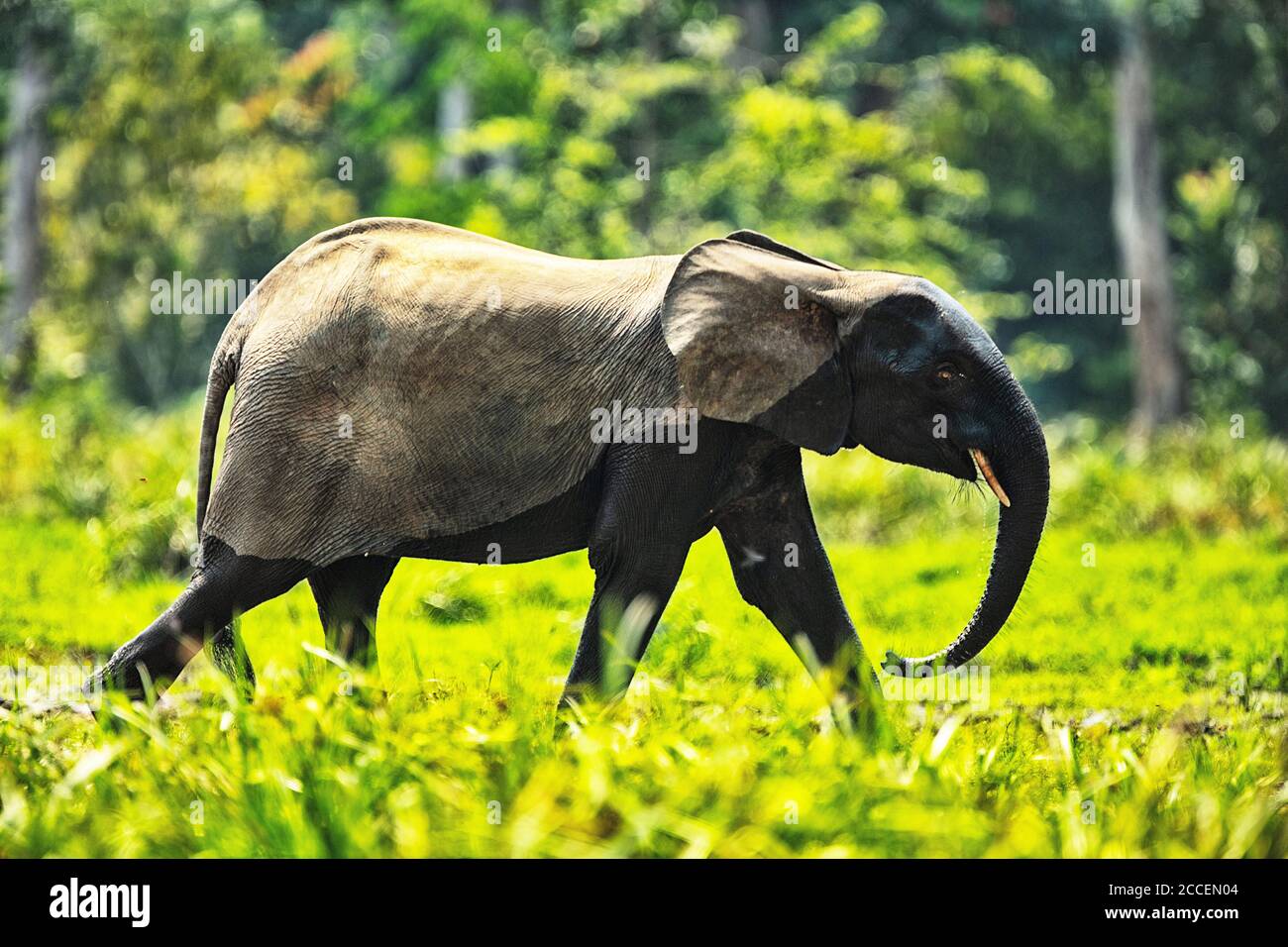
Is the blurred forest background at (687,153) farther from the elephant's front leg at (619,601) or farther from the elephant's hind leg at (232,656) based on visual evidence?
the elephant's front leg at (619,601)

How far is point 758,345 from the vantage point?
727cm

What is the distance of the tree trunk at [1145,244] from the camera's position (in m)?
28.0

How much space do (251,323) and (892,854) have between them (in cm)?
365

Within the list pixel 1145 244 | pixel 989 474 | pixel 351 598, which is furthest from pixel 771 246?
pixel 1145 244

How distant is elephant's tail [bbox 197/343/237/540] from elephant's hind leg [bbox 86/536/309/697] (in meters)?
0.45

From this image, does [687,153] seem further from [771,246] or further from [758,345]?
[758,345]

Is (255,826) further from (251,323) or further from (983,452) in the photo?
(983,452)

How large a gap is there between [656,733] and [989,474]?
1.85 m

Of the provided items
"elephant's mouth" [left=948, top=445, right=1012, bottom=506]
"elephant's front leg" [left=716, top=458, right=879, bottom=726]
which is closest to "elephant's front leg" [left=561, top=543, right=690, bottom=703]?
"elephant's front leg" [left=716, top=458, right=879, bottom=726]

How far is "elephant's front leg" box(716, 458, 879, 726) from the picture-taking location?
766cm

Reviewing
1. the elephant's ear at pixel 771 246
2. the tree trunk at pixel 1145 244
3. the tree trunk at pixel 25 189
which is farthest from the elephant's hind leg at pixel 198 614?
the tree trunk at pixel 1145 244

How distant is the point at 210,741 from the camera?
6.24m

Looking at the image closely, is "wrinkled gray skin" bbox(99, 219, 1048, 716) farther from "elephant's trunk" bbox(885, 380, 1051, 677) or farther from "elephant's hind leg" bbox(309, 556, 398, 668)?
"elephant's hind leg" bbox(309, 556, 398, 668)

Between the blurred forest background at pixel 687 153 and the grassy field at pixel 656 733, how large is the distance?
880 cm
